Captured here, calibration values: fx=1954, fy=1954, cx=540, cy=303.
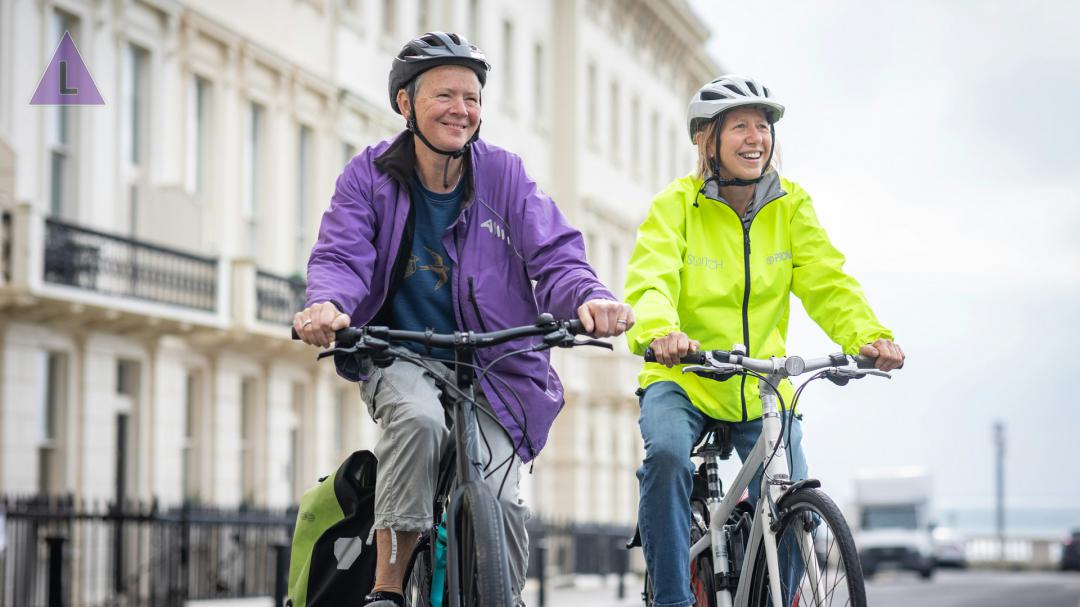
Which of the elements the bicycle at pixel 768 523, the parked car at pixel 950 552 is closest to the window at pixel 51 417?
the bicycle at pixel 768 523

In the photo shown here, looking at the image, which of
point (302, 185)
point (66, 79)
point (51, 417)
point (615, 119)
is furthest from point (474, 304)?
point (615, 119)

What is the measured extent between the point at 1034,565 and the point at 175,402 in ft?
173

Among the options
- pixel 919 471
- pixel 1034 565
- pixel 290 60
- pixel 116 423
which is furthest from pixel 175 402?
pixel 1034 565

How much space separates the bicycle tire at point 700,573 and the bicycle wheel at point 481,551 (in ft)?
4.96

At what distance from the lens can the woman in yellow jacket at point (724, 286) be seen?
657 centimetres

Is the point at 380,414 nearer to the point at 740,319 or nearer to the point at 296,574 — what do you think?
the point at 296,574

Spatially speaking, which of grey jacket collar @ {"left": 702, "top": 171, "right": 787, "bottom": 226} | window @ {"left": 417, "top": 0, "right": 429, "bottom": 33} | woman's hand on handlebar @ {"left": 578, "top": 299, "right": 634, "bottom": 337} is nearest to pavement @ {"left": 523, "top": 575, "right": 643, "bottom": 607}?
window @ {"left": 417, "top": 0, "right": 429, "bottom": 33}

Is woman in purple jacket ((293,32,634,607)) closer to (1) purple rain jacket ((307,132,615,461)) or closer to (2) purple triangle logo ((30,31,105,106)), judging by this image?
(1) purple rain jacket ((307,132,615,461))

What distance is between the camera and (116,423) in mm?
26281

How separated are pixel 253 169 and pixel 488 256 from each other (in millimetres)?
25953

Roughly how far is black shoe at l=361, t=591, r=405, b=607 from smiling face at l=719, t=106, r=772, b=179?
6.70 feet

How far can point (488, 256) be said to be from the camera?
19.7 ft

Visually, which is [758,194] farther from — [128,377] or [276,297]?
[276,297]

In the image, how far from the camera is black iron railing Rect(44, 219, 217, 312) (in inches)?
930
